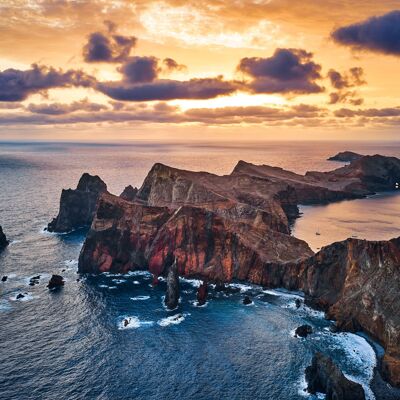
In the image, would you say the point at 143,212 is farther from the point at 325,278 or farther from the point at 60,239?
the point at 325,278

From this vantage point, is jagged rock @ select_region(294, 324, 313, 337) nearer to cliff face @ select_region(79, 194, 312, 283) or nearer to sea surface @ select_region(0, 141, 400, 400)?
sea surface @ select_region(0, 141, 400, 400)

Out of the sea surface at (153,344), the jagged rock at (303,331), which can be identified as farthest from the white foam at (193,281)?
the jagged rock at (303,331)

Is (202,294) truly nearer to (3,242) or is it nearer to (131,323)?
(131,323)

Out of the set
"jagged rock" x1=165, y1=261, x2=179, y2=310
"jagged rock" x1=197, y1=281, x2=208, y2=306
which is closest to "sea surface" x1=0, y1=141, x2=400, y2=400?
"jagged rock" x1=197, y1=281, x2=208, y2=306

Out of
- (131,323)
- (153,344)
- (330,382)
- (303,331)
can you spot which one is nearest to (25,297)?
(131,323)

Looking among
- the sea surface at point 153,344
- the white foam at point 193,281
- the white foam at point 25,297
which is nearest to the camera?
the sea surface at point 153,344

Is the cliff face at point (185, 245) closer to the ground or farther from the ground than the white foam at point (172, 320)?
farther from the ground

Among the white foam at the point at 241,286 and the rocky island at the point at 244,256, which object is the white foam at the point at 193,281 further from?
the white foam at the point at 241,286
